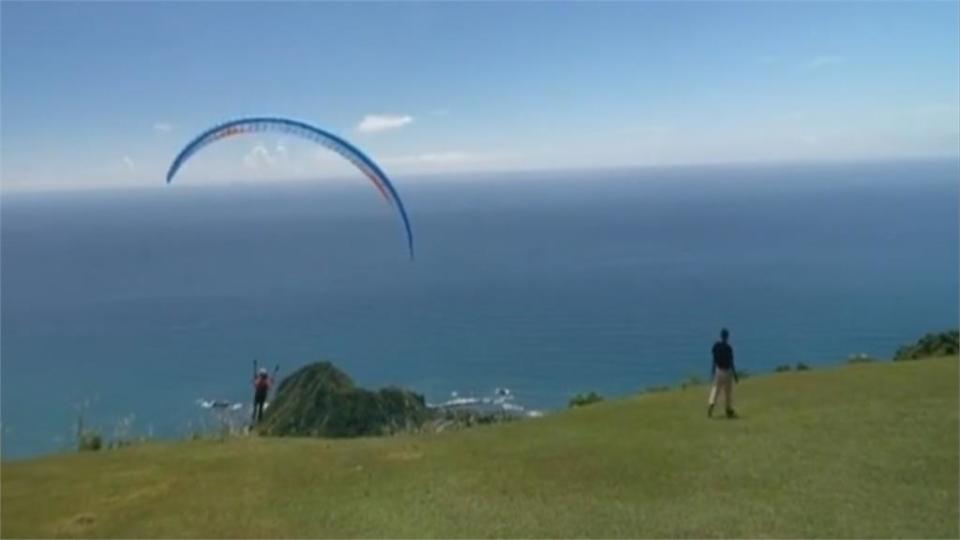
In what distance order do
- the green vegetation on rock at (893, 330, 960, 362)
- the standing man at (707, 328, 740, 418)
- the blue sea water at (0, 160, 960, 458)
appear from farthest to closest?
the blue sea water at (0, 160, 960, 458) → the green vegetation on rock at (893, 330, 960, 362) → the standing man at (707, 328, 740, 418)

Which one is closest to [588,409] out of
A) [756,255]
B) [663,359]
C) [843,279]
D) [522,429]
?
[522,429]

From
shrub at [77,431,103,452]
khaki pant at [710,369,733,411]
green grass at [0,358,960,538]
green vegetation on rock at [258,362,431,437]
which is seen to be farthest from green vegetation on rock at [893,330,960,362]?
shrub at [77,431,103,452]

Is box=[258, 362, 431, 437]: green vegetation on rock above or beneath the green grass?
beneath

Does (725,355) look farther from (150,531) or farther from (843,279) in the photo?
(843,279)

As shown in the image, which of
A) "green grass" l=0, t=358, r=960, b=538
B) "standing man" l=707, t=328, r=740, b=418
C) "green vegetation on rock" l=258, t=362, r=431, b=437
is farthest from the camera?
"green vegetation on rock" l=258, t=362, r=431, b=437

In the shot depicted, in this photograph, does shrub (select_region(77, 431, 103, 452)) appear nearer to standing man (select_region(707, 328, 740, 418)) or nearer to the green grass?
the green grass

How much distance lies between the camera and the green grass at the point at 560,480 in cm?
1373

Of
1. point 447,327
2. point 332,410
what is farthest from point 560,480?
Result: point 447,327

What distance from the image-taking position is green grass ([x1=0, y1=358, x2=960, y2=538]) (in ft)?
45.0

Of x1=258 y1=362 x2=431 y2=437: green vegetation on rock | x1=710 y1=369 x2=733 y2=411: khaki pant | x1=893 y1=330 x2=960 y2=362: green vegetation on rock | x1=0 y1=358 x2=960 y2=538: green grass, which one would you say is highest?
x1=710 y1=369 x2=733 y2=411: khaki pant

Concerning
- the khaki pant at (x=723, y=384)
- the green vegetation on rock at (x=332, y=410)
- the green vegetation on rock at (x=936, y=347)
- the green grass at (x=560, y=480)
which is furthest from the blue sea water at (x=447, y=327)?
the khaki pant at (x=723, y=384)

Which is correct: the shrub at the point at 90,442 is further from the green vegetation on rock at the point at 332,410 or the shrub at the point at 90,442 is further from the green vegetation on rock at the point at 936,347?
the green vegetation on rock at the point at 936,347

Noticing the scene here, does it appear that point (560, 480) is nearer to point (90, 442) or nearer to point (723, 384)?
point (723, 384)

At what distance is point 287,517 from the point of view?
14477mm
